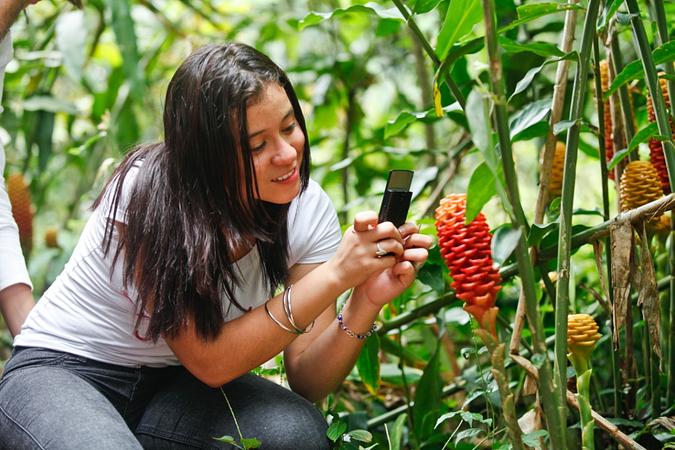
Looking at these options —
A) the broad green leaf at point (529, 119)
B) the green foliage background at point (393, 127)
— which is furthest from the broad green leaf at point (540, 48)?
the broad green leaf at point (529, 119)

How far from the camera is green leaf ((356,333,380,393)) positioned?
5.30 ft

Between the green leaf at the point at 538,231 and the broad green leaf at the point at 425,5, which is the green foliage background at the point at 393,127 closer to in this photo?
the broad green leaf at the point at 425,5

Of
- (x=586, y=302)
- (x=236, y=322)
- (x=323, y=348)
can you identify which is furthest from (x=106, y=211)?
(x=586, y=302)

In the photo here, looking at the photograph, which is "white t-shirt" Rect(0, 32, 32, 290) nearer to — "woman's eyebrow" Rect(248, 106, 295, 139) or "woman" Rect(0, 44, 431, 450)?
"woman" Rect(0, 44, 431, 450)

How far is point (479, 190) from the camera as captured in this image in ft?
3.66

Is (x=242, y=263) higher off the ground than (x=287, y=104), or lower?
lower

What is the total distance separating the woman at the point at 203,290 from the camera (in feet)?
4.08

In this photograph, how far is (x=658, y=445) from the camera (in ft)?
4.63

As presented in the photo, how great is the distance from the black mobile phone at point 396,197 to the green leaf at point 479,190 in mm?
110

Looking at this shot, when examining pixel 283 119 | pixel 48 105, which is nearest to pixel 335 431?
pixel 283 119

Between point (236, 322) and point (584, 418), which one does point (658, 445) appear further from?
point (236, 322)

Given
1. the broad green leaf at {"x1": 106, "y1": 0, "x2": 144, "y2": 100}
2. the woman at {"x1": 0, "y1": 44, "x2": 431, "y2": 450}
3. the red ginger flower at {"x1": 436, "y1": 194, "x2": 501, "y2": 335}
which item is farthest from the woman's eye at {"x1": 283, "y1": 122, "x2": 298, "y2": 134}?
the broad green leaf at {"x1": 106, "y1": 0, "x2": 144, "y2": 100}

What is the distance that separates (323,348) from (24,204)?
137 centimetres

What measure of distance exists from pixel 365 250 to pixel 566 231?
286mm
